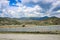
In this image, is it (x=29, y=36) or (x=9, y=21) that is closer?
(x=29, y=36)

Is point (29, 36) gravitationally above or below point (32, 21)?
below

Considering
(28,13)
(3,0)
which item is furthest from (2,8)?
(28,13)

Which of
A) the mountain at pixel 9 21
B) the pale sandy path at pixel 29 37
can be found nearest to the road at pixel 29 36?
the pale sandy path at pixel 29 37

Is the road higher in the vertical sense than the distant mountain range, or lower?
lower

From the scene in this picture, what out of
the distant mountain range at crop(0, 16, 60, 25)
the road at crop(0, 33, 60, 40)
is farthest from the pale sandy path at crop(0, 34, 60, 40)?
the distant mountain range at crop(0, 16, 60, 25)

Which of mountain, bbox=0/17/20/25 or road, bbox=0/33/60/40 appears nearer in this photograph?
road, bbox=0/33/60/40

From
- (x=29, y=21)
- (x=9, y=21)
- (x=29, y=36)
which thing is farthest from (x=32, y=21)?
(x=9, y=21)

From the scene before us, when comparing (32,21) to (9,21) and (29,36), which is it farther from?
(9,21)

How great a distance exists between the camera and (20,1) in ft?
11.7

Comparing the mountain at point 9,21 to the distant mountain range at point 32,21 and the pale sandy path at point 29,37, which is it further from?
the pale sandy path at point 29,37

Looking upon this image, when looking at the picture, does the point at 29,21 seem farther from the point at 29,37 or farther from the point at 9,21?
the point at 9,21

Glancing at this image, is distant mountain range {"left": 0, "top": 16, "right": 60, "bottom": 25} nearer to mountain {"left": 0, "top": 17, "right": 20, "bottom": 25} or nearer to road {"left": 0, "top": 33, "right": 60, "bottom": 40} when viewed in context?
mountain {"left": 0, "top": 17, "right": 20, "bottom": 25}

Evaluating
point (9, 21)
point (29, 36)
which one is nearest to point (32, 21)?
point (29, 36)

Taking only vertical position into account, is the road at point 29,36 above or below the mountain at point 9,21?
below
